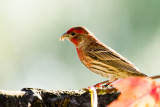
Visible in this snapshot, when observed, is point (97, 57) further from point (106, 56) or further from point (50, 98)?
point (50, 98)

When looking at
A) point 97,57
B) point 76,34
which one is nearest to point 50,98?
point 76,34

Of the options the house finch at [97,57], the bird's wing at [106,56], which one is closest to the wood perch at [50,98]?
the house finch at [97,57]

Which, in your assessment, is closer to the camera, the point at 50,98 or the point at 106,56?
the point at 50,98

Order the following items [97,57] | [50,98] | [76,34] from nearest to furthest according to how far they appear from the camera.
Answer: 1. [50,98]
2. [76,34]
3. [97,57]

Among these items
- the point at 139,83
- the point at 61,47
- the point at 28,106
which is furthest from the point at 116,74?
the point at 61,47

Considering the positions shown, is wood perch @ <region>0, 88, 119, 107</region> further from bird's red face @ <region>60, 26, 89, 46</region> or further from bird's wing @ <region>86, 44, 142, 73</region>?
bird's wing @ <region>86, 44, 142, 73</region>

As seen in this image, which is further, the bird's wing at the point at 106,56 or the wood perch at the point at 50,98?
the bird's wing at the point at 106,56

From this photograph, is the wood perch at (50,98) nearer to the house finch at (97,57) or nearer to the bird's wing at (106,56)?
the house finch at (97,57)
